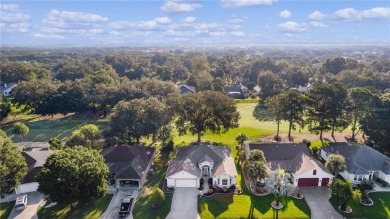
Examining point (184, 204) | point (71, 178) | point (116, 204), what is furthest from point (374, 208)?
point (71, 178)

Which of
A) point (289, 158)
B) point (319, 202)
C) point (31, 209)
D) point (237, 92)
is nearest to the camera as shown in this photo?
point (31, 209)

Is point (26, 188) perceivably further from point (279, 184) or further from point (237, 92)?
point (237, 92)

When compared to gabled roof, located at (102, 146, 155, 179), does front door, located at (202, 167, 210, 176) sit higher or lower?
lower

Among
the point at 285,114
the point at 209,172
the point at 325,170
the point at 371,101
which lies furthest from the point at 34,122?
the point at 371,101

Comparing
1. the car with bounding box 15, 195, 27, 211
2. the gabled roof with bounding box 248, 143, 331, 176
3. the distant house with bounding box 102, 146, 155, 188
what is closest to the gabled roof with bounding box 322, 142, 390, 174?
the gabled roof with bounding box 248, 143, 331, 176

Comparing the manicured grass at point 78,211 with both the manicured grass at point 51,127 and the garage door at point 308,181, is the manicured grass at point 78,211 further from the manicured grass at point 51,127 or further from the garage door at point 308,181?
the manicured grass at point 51,127

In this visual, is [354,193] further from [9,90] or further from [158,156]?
[9,90]

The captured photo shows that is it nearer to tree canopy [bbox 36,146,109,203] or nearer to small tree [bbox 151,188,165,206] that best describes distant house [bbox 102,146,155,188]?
small tree [bbox 151,188,165,206]

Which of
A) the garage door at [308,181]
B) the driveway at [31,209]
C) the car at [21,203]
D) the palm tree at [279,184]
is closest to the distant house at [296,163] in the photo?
the garage door at [308,181]
